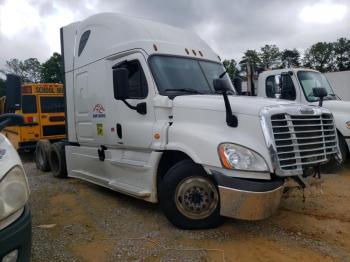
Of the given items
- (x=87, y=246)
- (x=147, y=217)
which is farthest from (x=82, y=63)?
(x=87, y=246)

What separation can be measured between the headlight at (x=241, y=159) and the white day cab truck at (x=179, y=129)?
0.04 ft

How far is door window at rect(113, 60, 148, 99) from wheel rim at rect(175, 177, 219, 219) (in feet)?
5.01

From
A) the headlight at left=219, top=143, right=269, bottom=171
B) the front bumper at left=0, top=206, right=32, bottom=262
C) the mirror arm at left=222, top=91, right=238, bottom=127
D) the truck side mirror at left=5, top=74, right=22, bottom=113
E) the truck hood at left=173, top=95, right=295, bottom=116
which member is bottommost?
the front bumper at left=0, top=206, right=32, bottom=262

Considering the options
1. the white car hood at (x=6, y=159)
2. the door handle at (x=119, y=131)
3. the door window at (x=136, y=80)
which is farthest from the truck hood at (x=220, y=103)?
the white car hood at (x=6, y=159)

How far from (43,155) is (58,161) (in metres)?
1.22

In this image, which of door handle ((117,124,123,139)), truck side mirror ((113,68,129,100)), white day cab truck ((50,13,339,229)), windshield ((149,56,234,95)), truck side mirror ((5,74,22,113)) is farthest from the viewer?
door handle ((117,124,123,139))

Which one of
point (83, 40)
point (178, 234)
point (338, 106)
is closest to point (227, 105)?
point (178, 234)

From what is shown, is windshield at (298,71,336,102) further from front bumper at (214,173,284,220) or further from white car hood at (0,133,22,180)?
white car hood at (0,133,22,180)

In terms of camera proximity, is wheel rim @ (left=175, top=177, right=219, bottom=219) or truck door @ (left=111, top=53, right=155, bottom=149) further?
truck door @ (left=111, top=53, right=155, bottom=149)

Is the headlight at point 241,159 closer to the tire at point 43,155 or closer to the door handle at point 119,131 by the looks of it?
the door handle at point 119,131

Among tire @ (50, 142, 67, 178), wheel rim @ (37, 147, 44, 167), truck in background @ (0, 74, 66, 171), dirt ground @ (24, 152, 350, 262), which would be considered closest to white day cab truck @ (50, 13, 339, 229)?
dirt ground @ (24, 152, 350, 262)

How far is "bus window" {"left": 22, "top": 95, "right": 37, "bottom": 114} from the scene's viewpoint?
38.0ft

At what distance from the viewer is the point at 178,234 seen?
461 cm

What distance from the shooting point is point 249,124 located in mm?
4238
